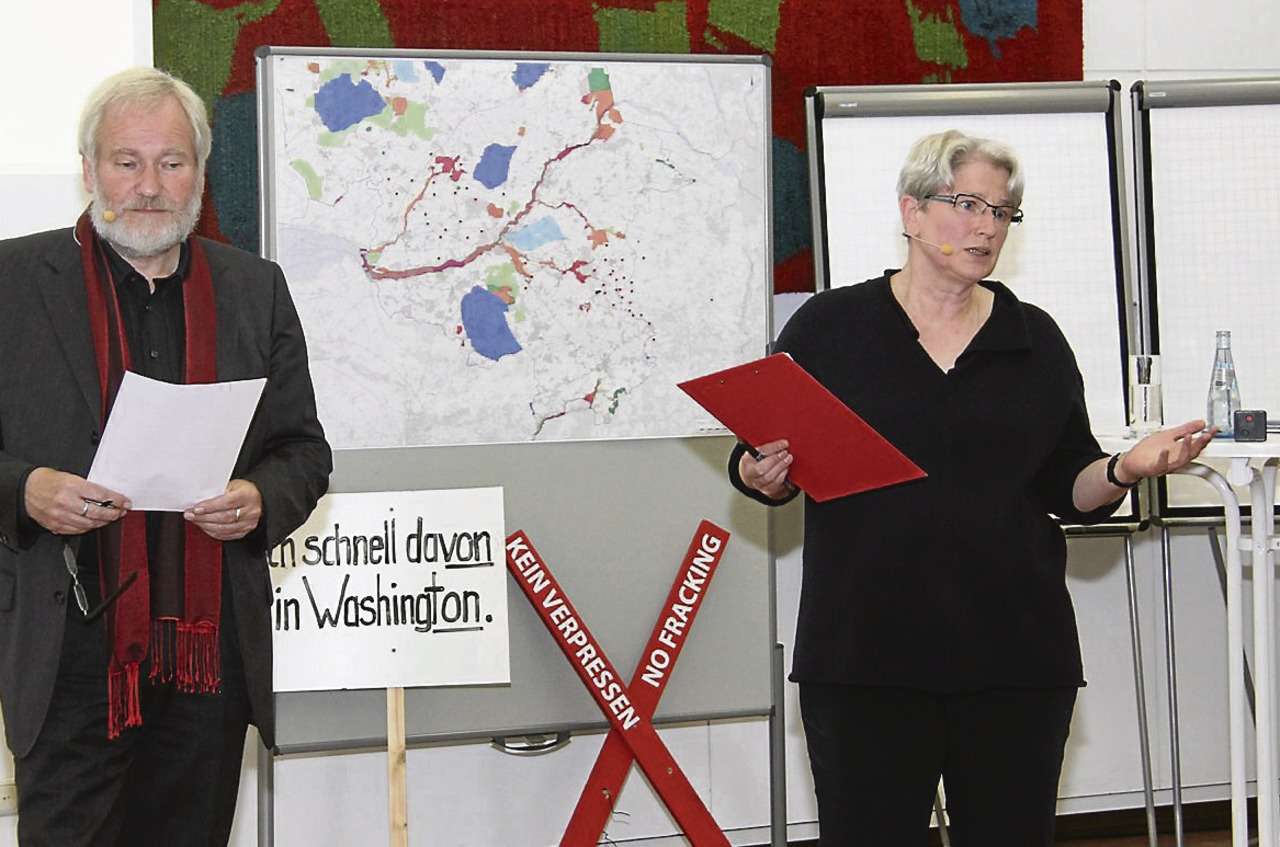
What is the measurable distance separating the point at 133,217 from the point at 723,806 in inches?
84.4

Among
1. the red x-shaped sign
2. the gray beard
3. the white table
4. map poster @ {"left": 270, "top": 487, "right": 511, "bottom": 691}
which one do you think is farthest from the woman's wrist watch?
the gray beard

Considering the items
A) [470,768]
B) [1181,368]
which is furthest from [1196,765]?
[470,768]

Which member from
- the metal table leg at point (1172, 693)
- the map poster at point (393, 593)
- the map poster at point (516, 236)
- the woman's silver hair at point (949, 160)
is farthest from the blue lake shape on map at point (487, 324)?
the metal table leg at point (1172, 693)

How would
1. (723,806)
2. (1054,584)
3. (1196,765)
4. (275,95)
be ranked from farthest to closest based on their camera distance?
1. (1196,765)
2. (723,806)
3. (275,95)
4. (1054,584)

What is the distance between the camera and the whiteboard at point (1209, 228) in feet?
10.3

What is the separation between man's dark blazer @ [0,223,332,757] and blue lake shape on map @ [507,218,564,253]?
870mm

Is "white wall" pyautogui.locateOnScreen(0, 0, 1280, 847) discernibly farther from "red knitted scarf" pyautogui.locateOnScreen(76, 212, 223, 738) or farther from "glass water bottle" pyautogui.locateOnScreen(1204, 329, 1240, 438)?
"red knitted scarf" pyautogui.locateOnScreen(76, 212, 223, 738)

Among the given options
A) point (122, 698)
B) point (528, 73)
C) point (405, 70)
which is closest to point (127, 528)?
point (122, 698)

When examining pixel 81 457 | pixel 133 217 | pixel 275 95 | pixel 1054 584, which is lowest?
pixel 1054 584

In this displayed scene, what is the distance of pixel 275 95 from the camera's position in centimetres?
269

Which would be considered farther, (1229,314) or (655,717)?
(1229,314)

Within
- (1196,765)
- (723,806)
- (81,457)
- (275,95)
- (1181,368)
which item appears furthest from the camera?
(1196,765)

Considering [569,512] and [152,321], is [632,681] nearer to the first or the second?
[569,512]

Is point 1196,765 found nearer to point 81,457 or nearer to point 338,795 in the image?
point 338,795
